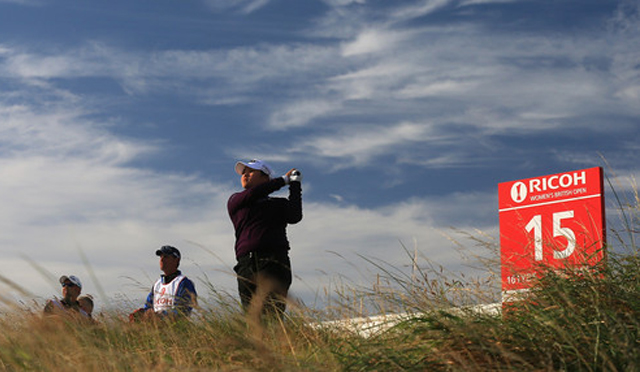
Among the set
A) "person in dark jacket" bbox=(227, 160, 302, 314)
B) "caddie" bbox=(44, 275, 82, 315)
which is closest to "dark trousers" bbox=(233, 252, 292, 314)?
"person in dark jacket" bbox=(227, 160, 302, 314)

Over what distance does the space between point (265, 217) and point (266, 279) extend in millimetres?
613

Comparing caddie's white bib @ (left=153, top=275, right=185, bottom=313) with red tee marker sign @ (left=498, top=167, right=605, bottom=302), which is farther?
red tee marker sign @ (left=498, top=167, right=605, bottom=302)

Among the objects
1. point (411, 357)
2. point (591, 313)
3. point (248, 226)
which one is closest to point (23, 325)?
point (248, 226)

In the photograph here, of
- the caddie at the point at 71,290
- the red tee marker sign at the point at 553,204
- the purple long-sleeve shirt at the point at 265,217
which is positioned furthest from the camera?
the red tee marker sign at the point at 553,204

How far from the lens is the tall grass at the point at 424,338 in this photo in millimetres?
3898

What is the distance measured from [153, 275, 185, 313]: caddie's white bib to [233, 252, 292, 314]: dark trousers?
989 mm

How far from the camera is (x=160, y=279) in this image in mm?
7277

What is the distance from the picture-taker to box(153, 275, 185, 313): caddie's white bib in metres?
6.89

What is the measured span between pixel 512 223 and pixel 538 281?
20.9 feet

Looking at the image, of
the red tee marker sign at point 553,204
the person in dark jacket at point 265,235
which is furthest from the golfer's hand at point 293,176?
the red tee marker sign at point 553,204

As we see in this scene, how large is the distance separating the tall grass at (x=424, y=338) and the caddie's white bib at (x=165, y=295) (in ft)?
2.60

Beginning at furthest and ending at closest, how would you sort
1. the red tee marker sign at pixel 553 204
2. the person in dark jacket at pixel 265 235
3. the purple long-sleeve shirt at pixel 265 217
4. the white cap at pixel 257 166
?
the red tee marker sign at pixel 553 204
the white cap at pixel 257 166
the purple long-sleeve shirt at pixel 265 217
the person in dark jacket at pixel 265 235

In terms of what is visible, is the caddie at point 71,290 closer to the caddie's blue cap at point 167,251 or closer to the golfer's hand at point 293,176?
the caddie's blue cap at point 167,251

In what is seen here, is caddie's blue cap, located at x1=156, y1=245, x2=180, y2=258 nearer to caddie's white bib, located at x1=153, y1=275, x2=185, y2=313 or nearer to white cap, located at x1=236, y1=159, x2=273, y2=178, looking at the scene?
caddie's white bib, located at x1=153, y1=275, x2=185, y2=313
